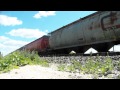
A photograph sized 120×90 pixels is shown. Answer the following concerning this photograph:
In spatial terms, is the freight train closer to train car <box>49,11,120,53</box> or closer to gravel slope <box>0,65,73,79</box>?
train car <box>49,11,120,53</box>

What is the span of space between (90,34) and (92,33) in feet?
1.06

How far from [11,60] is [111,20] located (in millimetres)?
7351

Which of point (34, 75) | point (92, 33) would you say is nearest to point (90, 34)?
point (92, 33)

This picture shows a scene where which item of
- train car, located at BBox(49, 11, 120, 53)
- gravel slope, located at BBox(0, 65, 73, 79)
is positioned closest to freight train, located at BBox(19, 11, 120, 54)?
train car, located at BBox(49, 11, 120, 53)

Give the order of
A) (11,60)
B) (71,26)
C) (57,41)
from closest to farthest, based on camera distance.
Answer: (11,60)
(71,26)
(57,41)

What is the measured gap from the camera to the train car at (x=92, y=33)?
14.0 m

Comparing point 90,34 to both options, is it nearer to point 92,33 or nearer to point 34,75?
point 92,33

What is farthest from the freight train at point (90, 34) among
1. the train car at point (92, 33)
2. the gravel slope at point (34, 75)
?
the gravel slope at point (34, 75)

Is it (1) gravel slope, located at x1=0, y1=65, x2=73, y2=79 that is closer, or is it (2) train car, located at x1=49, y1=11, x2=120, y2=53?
(1) gravel slope, located at x1=0, y1=65, x2=73, y2=79

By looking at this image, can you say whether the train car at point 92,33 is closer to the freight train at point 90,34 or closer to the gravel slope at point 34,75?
the freight train at point 90,34

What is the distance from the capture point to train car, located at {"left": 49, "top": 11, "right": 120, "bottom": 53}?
13953mm
